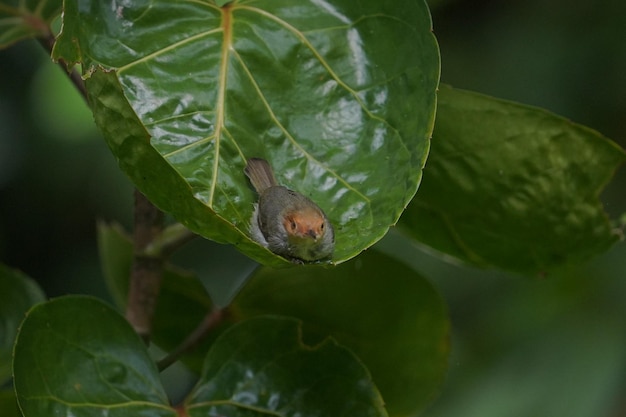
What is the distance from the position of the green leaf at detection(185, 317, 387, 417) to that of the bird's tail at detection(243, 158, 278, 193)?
5.1 inches

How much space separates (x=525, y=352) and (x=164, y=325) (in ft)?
3.38

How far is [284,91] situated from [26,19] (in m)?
0.32

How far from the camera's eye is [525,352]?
1.73m

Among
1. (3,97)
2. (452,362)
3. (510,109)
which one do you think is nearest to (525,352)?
(452,362)

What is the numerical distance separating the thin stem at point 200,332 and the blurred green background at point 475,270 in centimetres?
94

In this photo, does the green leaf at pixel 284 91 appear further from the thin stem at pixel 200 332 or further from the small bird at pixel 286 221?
the thin stem at pixel 200 332

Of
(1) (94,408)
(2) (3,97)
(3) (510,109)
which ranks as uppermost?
(3) (510,109)

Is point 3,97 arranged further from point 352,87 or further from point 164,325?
point 352,87

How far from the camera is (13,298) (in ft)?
2.73

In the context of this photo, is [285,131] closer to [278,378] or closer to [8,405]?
[278,378]

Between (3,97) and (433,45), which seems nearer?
(433,45)

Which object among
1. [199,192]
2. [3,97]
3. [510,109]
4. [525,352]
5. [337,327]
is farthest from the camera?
[3,97]

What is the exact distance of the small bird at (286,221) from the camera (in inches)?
24.6

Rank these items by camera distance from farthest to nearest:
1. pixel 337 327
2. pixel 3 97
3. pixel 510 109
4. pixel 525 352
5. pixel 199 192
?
pixel 3 97
pixel 525 352
pixel 337 327
pixel 510 109
pixel 199 192
